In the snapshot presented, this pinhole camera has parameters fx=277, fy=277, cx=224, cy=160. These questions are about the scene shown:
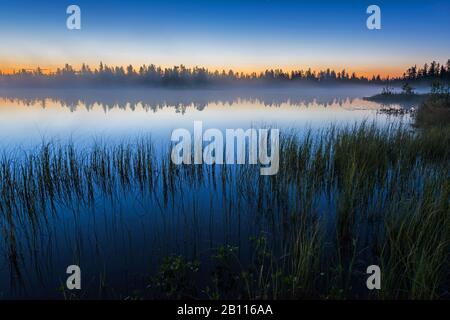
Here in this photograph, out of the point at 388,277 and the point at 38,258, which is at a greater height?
the point at 388,277

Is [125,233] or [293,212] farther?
[125,233]

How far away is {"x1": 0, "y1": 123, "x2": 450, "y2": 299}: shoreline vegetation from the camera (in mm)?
3568

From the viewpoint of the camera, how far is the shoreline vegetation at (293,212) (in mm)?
3568

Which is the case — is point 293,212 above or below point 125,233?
above

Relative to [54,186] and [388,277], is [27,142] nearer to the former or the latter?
[54,186]

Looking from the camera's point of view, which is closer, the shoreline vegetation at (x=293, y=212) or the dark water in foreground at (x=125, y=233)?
the shoreline vegetation at (x=293, y=212)

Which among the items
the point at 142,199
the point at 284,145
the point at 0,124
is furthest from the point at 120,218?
the point at 0,124

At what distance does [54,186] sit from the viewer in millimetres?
7023

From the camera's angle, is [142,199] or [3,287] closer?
[3,287]

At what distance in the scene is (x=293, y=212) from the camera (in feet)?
17.1

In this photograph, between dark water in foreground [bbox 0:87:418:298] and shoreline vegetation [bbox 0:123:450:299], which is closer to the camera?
shoreline vegetation [bbox 0:123:450:299]
